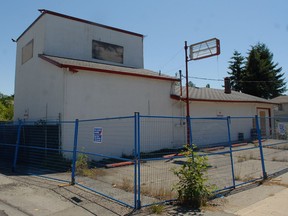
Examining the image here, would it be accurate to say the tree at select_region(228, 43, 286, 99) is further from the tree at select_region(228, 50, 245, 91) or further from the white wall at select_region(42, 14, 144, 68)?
the white wall at select_region(42, 14, 144, 68)

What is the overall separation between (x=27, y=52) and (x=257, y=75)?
38229 mm

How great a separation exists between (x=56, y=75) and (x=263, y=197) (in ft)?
33.9

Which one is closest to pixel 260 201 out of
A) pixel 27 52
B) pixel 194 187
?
pixel 194 187

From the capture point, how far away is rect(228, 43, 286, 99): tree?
144 feet

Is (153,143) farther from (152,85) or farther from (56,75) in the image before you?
(56,75)

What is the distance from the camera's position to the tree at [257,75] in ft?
144

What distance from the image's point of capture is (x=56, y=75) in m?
12.8

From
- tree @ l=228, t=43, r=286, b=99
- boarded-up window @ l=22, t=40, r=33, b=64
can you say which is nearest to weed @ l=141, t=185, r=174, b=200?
boarded-up window @ l=22, t=40, r=33, b=64

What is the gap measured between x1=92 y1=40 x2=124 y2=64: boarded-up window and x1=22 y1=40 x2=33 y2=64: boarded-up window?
12.8ft

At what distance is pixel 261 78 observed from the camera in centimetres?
4428

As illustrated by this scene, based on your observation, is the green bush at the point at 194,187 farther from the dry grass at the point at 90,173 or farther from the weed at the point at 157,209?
the dry grass at the point at 90,173

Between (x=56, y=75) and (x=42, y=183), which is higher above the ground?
(x=56, y=75)

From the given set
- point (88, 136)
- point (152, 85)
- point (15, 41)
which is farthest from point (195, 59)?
point (15, 41)

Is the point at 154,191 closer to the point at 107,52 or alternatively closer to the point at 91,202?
the point at 91,202
